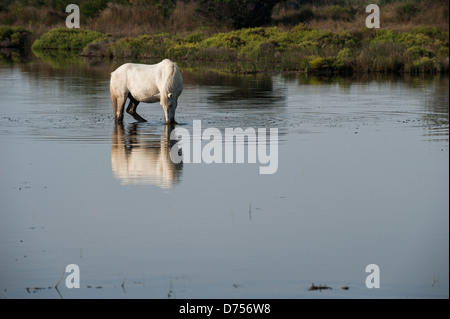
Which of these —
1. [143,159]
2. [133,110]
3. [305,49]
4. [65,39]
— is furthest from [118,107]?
[65,39]

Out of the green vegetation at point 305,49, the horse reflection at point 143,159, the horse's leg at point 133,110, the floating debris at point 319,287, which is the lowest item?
the floating debris at point 319,287

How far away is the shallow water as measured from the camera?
7641 mm

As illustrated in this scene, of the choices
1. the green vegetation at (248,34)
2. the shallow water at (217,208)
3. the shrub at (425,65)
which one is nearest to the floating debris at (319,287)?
the shallow water at (217,208)

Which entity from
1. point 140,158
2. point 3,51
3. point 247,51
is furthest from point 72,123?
point 3,51

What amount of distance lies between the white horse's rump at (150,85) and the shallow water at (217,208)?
1.59 feet

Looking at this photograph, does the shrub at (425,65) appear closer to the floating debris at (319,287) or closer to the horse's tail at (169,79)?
the horse's tail at (169,79)

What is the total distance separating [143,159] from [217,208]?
355 centimetres

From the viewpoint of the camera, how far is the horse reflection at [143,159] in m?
12.0

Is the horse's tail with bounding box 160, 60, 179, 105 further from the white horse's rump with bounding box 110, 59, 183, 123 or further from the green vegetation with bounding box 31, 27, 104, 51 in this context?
the green vegetation with bounding box 31, 27, 104, 51

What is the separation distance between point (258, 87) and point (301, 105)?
5838 mm

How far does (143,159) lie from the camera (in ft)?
44.3

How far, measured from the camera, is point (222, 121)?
1847 centimetres
